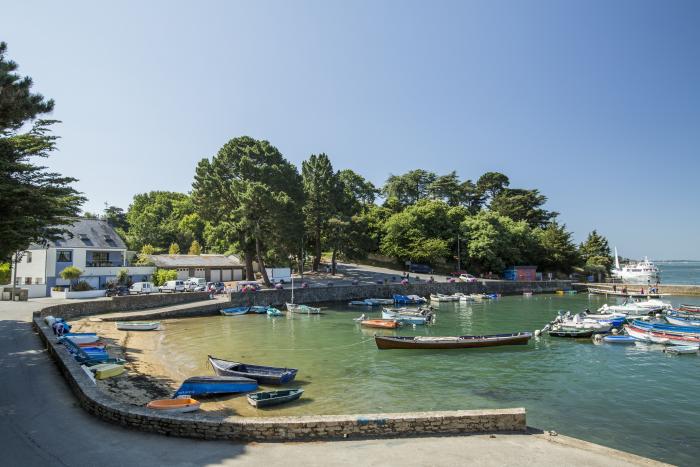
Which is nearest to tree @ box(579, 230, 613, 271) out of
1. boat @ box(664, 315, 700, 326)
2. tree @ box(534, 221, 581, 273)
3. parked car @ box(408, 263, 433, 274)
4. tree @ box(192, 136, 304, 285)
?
tree @ box(534, 221, 581, 273)

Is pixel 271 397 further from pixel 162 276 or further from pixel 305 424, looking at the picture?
pixel 162 276

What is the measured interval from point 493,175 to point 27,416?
115m

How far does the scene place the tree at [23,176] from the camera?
1241 cm

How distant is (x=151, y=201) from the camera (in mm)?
123688

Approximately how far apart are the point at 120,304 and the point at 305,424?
38.2m

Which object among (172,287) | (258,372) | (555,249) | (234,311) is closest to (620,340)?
(258,372)

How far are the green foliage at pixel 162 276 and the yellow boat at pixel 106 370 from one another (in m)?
36.8

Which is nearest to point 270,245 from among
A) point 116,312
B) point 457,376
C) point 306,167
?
point 116,312

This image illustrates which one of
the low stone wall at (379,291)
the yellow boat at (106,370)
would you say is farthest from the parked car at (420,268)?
the yellow boat at (106,370)

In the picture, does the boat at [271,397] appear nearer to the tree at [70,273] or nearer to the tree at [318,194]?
the tree at [70,273]

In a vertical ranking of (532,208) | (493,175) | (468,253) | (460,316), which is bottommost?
(460,316)

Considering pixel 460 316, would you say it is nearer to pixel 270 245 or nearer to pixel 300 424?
pixel 270 245

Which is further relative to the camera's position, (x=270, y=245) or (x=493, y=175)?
(x=493, y=175)

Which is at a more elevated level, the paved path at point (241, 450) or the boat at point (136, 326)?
the paved path at point (241, 450)
